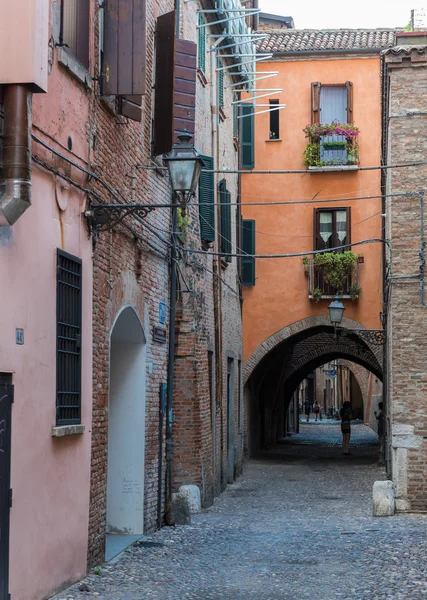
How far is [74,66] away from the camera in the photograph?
29.0 feet

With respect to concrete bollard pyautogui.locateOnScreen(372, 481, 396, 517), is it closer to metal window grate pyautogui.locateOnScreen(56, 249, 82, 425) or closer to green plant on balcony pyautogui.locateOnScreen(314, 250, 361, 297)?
metal window grate pyautogui.locateOnScreen(56, 249, 82, 425)

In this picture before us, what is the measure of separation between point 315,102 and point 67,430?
17.9m

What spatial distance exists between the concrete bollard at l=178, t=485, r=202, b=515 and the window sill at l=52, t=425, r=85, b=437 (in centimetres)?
538

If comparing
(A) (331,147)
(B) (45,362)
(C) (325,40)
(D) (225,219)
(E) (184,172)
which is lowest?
(B) (45,362)

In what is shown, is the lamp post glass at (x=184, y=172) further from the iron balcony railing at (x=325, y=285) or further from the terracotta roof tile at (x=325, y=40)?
the terracotta roof tile at (x=325, y=40)

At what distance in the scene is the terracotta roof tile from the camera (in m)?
25.3

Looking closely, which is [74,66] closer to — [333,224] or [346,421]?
[333,224]

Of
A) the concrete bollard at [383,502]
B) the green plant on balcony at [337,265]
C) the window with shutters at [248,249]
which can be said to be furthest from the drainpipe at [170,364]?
the green plant on balcony at [337,265]

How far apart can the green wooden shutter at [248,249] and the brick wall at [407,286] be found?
29.4 ft

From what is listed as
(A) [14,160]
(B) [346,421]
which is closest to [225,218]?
(B) [346,421]

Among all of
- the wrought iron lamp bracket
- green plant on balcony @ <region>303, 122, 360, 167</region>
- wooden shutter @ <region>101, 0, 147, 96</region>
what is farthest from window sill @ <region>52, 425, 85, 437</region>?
green plant on balcony @ <region>303, 122, 360, 167</region>

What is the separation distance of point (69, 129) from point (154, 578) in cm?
411

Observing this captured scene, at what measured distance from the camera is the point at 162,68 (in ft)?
41.4

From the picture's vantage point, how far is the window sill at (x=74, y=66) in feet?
27.8
